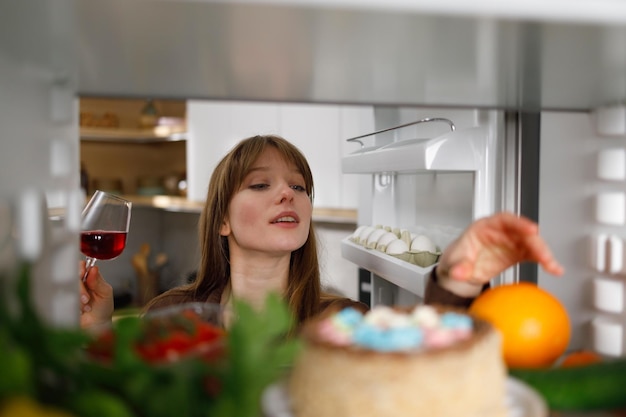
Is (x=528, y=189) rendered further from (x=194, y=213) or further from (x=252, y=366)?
(x=194, y=213)

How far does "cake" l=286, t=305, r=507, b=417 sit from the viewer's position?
15.3 inches

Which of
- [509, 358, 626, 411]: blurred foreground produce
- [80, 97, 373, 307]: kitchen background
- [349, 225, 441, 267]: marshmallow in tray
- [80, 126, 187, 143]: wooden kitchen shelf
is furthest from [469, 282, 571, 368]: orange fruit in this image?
[80, 126, 187, 143]: wooden kitchen shelf

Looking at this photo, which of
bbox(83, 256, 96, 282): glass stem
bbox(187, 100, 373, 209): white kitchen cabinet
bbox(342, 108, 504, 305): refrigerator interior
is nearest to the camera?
bbox(342, 108, 504, 305): refrigerator interior

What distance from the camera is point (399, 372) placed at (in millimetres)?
387

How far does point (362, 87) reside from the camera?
2.28 ft

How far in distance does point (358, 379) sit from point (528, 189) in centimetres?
64

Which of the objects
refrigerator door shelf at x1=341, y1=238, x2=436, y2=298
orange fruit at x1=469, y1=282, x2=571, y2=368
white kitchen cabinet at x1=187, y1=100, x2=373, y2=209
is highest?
white kitchen cabinet at x1=187, y1=100, x2=373, y2=209

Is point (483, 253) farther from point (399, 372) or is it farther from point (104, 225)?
point (104, 225)

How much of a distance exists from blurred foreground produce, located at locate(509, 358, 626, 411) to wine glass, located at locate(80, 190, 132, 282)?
2.36 feet

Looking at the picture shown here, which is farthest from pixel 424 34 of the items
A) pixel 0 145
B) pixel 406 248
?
pixel 406 248

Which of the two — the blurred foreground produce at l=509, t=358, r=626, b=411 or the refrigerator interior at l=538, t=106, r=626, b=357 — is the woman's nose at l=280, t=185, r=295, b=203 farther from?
the blurred foreground produce at l=509, t=358, r=626, b=411

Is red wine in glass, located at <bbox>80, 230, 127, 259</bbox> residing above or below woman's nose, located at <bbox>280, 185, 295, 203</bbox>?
below

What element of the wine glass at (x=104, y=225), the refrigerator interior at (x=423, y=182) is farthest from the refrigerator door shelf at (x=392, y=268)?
the wine glass at (x=104, y=225)

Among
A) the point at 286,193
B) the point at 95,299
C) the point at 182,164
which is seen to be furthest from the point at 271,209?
the point at 182,164
